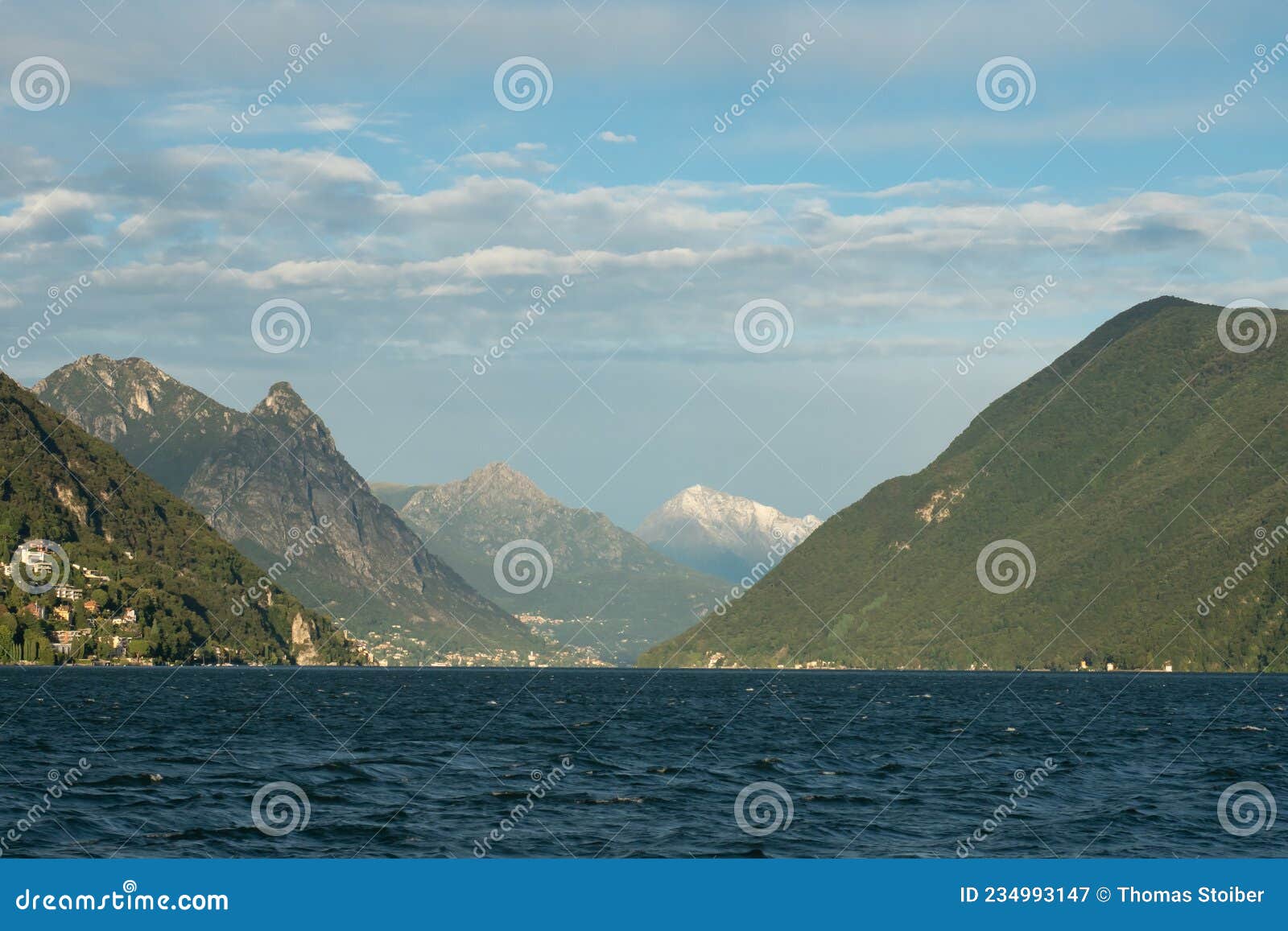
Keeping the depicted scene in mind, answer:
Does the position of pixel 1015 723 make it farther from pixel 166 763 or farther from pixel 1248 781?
pixel 166 763

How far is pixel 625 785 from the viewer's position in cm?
5719

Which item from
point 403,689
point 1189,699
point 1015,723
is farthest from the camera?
point 403,689

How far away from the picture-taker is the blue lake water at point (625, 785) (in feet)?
138

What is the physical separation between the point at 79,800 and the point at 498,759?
2367 centimetres

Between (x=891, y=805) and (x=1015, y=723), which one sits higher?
(x=1015, y=723)

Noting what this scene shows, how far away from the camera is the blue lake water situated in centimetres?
4206

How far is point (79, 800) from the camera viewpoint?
48.7 m

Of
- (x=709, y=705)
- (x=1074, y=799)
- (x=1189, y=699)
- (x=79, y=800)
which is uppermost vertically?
(x=1189, y=699)

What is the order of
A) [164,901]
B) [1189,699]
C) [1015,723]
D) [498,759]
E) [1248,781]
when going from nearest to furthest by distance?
[164,901], [1248,781], [498,759], [1015,723], [1189,699]

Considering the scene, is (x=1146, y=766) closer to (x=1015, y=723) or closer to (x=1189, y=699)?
(x=1015, y=723)

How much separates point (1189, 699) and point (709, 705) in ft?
223

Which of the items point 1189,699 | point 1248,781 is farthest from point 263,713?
point 1189,699

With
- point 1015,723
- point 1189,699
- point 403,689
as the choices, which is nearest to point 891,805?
point 1015,723

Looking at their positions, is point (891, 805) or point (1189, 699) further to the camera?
point (1189, 699)
